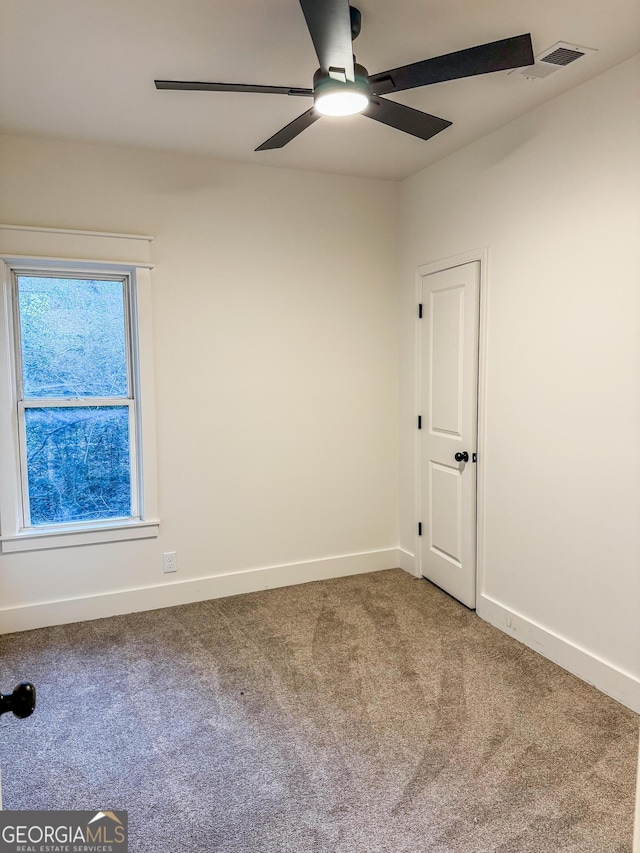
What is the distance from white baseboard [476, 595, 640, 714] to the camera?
2.40 metres

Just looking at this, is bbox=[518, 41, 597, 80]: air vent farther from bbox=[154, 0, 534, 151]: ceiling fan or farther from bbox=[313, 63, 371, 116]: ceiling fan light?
bbox=[313, 63, 371, 116]: ceiling fan light

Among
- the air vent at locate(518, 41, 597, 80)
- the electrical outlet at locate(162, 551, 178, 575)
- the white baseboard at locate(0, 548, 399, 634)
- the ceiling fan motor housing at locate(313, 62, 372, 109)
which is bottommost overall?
the white baseboard at locate(0, 548, 399, 634)

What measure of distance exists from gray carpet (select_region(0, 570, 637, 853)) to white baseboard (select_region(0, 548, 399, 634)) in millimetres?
91

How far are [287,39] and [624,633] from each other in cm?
281

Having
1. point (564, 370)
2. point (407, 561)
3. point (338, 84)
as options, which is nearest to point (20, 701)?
point (338, 84)

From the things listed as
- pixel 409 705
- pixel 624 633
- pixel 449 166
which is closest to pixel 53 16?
pixel 449 166

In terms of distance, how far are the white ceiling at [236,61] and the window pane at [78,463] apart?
1.57m

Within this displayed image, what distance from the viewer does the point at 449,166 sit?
3383 mm

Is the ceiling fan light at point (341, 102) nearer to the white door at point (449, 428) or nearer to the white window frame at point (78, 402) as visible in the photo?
the white door at point (449, 428)

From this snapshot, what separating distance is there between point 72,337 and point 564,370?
2720 millimetres

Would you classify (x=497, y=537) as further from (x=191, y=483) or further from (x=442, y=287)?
(x=191, y=483)

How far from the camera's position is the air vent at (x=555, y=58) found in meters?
2.16

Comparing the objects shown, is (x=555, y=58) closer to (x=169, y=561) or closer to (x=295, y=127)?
(x=295, y=127)

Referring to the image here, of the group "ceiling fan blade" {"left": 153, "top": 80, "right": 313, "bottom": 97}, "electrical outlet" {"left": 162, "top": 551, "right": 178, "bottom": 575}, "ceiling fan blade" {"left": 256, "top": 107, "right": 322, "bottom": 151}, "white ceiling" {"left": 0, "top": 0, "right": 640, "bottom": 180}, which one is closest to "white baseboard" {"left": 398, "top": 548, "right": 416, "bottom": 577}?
"electrical outlet" {"left": 162, "top": 551, "right": 178, "bottom": 575}
